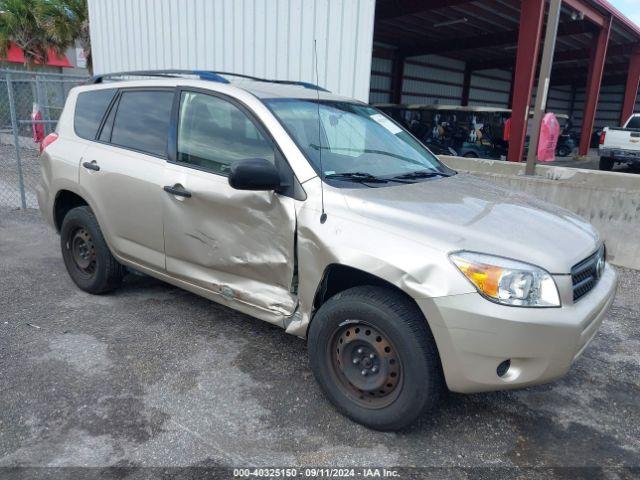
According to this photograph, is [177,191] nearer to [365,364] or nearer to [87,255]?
[87,255]

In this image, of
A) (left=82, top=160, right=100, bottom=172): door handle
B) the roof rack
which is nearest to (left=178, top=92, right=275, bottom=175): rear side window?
the roof rack

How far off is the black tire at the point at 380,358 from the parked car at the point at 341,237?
0.01m

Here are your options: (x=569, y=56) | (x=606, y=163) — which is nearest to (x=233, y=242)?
(x=606, y=163)

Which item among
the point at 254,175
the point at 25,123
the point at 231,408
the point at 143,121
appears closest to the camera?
the point at 254,175

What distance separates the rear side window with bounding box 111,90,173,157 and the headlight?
2314 mm

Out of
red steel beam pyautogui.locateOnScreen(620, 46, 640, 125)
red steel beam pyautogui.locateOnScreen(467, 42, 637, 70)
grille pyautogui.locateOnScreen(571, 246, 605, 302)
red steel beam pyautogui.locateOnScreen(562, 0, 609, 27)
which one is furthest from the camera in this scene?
red steel beam pyautogui.locateOnScreen(467, 42, 637, 70)

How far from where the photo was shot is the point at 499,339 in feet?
7.51

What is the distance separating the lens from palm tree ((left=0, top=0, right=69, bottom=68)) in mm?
17875

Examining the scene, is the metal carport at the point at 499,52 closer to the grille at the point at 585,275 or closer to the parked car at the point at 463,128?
the parked car at the point at 463,128

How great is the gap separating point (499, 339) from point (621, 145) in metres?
15.4

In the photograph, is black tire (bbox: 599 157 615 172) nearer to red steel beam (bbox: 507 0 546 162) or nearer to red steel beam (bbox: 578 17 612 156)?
red steel beam (bbox: 578 17 612 156)

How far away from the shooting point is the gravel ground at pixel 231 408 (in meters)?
2.53

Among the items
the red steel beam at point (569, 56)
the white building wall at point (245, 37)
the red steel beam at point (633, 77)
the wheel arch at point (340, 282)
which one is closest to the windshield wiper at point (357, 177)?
the wheel arch at point (340, 282)

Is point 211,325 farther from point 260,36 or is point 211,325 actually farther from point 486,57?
point 486,57
